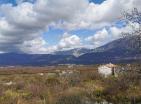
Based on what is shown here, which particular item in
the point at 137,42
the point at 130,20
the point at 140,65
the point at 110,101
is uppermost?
the point at 130,20

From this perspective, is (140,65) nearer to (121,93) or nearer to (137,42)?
(137,42)

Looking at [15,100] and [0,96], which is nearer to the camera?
[15,100]

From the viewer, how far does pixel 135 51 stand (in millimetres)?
19969

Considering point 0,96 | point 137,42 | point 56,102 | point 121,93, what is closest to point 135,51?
point 137,42

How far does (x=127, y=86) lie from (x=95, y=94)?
273 centimetres

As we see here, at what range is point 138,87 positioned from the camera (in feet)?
92.5

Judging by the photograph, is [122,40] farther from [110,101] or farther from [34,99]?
[34,99]

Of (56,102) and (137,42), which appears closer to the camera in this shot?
(137,42)

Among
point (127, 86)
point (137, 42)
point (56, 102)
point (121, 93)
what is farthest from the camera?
point (127, 86)

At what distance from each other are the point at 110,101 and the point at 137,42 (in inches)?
273

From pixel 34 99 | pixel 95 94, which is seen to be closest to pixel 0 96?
pixel 34 99

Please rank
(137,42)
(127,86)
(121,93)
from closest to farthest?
(137,42) → (121,93) → (127,86)

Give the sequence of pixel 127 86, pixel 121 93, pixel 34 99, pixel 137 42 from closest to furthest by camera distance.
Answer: pixel 137 42 → pixel 34 99 → pixel 121 93 → pixel 127 86

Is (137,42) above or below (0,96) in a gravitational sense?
above
